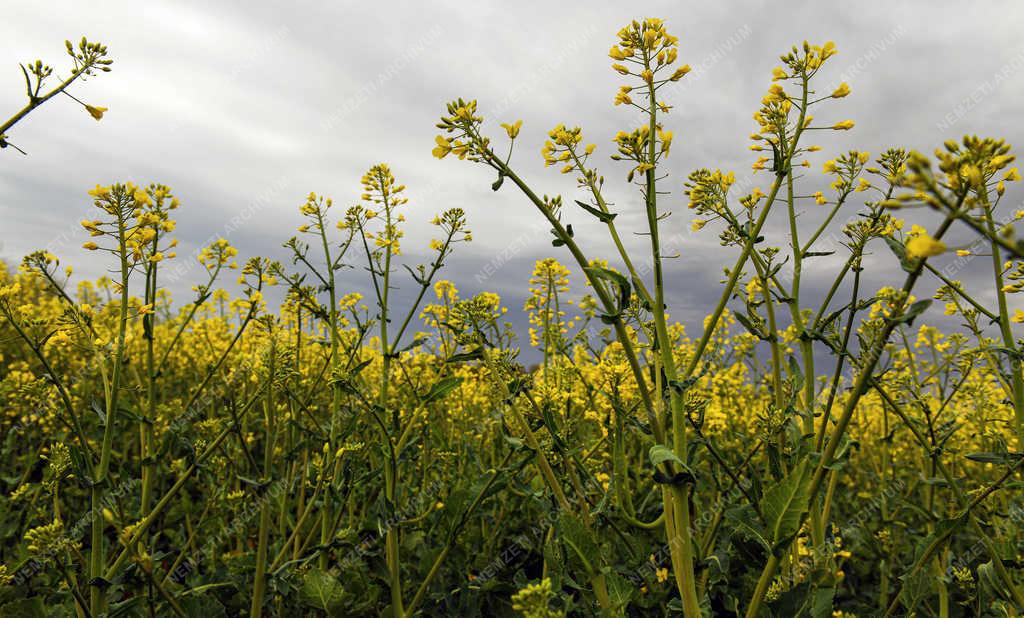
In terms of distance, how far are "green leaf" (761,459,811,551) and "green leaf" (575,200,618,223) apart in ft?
3.30

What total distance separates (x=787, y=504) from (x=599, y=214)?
111 cm

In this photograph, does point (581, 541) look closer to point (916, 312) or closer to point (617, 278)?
point (617, 278)

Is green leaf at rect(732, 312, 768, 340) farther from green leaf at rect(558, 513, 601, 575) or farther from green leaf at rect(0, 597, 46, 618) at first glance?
green leaf at rect(0, 597, 46, 618)

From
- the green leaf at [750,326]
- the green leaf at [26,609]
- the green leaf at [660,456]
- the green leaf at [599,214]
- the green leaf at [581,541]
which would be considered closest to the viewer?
the green leaf at [660,456]

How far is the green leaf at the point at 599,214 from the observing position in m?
1.84

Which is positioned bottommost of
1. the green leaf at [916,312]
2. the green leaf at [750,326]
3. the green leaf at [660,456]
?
the green leaf at [660,456]

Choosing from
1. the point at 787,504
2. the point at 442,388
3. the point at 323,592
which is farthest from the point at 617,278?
the point at 323,592

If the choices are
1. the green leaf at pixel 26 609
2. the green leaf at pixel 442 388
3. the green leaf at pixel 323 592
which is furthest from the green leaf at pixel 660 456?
the green leaf at pixel 26 609

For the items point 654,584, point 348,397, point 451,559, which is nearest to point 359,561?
point 451,559

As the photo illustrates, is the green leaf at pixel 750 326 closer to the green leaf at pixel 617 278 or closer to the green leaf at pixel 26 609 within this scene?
the green leaf at pixel 617 278

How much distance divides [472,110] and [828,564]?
8.52ft

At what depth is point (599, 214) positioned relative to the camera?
189 cm

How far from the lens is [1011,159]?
1.28 m

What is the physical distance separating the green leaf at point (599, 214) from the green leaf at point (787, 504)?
3.30 feet
